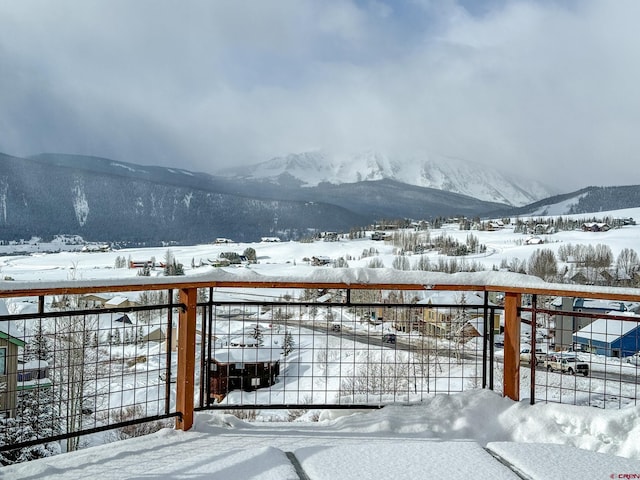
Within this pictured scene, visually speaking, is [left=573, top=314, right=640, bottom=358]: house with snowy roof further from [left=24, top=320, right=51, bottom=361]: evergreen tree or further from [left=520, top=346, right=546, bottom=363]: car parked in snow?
[left=24, top=320, right=51, bottom=361]: evergreen tree

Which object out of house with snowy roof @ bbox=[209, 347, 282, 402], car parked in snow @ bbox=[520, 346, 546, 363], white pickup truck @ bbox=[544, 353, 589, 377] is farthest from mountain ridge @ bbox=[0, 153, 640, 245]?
car parked in snow @ bbox=[520, 346, 546, 363]

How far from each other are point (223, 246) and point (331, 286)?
10107cm

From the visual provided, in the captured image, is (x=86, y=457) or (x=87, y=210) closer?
(x=86, y=457)

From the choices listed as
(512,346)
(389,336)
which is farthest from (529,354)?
(389,336)

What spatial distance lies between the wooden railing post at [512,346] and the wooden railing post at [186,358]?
184 centimetres

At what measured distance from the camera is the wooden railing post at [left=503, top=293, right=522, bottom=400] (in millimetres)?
3014

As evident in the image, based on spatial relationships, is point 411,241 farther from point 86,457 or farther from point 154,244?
point 86,457

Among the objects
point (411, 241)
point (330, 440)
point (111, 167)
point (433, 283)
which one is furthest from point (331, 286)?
point (111, 167)

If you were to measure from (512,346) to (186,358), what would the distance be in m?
1.91

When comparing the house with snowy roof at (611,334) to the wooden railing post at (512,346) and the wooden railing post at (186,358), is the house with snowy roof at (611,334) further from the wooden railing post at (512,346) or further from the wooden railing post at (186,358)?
the wooden railing post at (186,358)

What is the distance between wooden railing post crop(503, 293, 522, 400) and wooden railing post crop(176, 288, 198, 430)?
72.5 inches

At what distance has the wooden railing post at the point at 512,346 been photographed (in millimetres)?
3014

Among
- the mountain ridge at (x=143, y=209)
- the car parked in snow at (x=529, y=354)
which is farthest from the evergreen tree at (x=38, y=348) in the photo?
the mountain ridge at (x=143, y=209)

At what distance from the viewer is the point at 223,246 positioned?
102062mm
